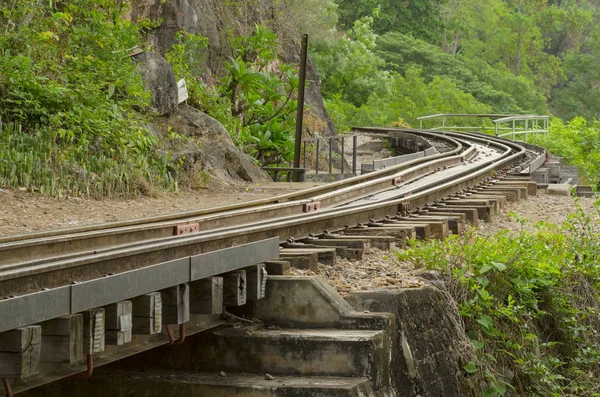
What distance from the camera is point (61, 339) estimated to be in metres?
4.70

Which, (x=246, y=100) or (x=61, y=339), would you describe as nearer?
(x=61, y=339)

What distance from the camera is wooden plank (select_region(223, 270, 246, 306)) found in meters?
6.07

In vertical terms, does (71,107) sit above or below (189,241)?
above

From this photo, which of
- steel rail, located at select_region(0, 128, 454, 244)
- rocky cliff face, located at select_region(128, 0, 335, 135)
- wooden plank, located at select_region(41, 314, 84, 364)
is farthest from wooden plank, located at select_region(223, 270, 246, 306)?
rocky cliff face, located at select_region(128, 0, 335, 135)

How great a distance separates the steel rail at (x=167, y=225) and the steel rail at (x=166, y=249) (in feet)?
0.89

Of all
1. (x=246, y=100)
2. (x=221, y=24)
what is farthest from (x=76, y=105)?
(x=221, y=24)

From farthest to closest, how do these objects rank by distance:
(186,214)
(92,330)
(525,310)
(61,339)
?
(186,214) < (525,310) < (92,330) < (61,339)

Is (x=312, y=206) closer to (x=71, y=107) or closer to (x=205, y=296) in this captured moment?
(x=71, y=107)

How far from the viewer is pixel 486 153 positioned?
75.7 feet

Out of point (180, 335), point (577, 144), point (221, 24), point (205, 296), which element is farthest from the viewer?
point (577, 144)

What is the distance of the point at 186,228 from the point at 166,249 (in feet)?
6.91

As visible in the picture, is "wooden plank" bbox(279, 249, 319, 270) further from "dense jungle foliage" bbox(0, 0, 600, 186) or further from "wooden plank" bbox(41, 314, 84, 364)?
"dense jungle foliage" bbox(0, 0, 600, 186)

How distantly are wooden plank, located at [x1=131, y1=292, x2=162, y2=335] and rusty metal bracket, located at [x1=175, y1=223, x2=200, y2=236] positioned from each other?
2803 mm

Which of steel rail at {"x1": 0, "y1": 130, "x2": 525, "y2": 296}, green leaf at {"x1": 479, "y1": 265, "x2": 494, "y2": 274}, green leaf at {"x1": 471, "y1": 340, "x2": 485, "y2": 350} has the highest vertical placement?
steel rail at {"x1": 0, "y1": 130, "x2": 525, "y2": 296}
